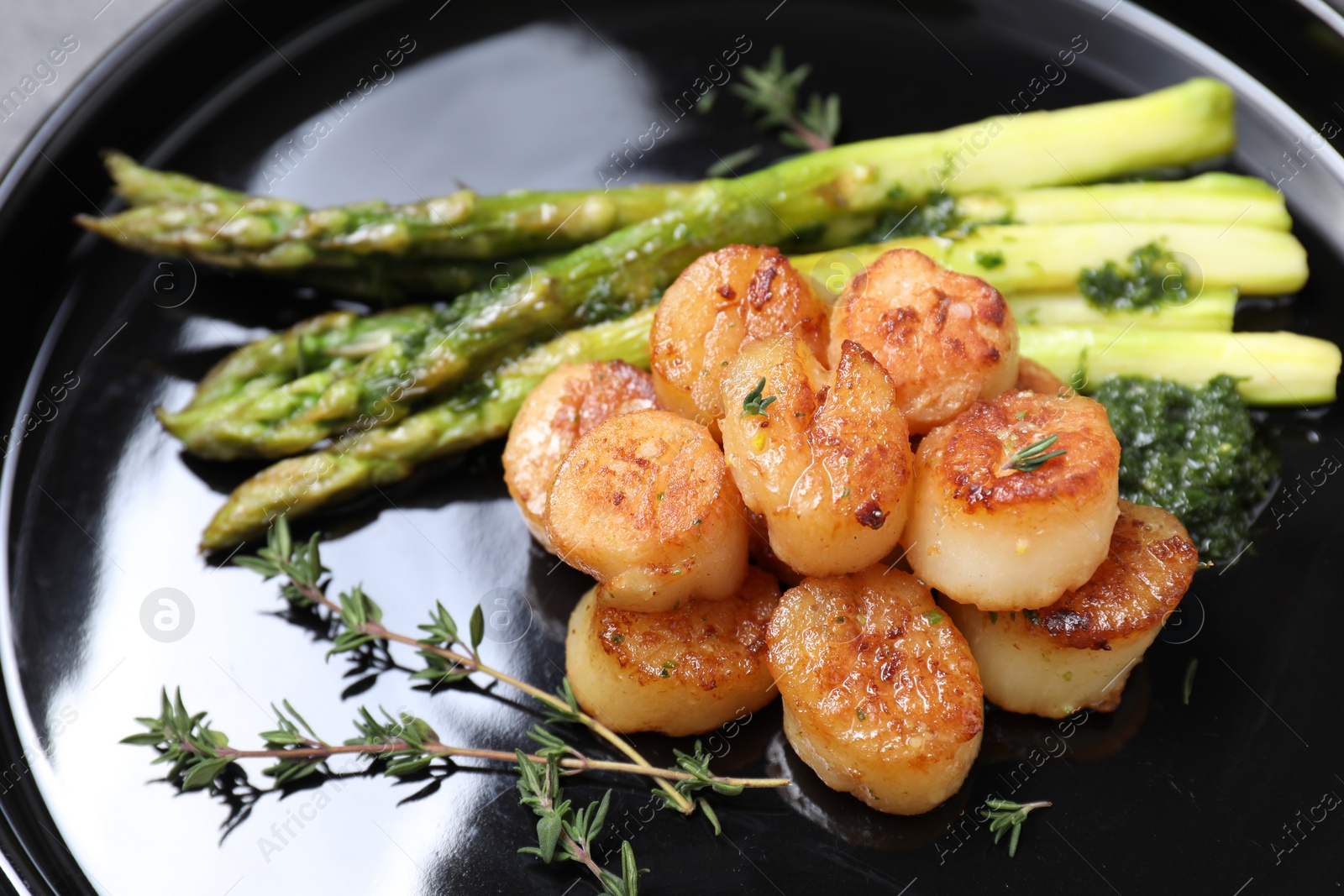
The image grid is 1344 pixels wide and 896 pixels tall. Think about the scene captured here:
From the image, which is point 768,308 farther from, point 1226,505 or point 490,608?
point 1226,505

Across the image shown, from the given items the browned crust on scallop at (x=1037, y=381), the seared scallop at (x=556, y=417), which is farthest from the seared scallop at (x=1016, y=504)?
the seared scallop at (x=556, y=417)

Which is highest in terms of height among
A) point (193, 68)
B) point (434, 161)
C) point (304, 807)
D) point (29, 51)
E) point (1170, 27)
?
point (29, 51)

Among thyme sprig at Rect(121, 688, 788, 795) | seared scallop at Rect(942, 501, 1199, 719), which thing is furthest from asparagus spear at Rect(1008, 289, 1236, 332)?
thyme sprig at Rect(121, 688, 788, 795)

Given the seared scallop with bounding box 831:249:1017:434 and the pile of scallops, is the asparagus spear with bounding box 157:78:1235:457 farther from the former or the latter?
the seared scallop with bounding box 831:249:1017:434

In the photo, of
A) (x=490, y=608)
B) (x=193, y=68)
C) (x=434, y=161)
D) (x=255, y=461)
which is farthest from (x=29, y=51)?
(x=490, y=608)

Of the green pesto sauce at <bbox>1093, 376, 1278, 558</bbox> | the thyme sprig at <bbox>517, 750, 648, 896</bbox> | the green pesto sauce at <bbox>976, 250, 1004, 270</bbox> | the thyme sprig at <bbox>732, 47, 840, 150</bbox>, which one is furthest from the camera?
the thyme sprig at <bbox>732, 47, 840, 150</bbox>

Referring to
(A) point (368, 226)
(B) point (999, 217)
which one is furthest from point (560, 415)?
(B) point (999, 217)

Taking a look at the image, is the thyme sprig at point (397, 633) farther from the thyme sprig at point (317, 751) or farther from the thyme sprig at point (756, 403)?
the thyme sprig at point (756, 403)
